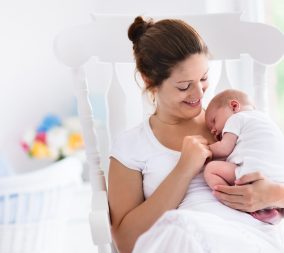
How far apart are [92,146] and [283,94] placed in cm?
109

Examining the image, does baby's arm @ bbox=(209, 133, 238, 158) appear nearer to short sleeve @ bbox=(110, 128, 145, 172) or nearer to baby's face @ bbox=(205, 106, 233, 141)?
baby's face @ bbox=(205, 106, 233, 141)

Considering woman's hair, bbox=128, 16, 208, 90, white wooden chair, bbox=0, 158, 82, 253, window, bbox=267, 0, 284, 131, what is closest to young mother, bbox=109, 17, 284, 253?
woman's hair, bbox=128, 16, 208, 90

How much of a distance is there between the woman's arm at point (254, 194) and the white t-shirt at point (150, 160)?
78 mm

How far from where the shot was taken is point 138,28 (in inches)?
55.9

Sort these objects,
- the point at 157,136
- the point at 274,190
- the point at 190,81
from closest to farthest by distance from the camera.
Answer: the point at 274,190 < the point at 190,81 < the point at 157,136

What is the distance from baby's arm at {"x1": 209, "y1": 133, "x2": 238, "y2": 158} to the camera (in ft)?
4.40

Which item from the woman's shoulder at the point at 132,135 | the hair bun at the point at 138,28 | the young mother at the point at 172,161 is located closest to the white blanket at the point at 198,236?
the young mother at the point at 172,161

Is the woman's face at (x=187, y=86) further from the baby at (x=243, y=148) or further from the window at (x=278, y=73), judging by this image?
the window at (x=278, y=73)

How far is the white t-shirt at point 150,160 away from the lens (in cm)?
136

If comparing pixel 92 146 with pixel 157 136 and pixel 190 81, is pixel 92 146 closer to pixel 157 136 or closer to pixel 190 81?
pixel 157 136

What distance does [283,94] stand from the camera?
2.31 metres

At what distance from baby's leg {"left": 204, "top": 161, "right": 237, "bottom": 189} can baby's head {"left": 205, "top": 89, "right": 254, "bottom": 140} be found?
0.41 ft

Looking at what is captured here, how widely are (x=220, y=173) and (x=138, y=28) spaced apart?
41 cm

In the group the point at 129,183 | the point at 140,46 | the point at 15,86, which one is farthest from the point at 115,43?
the point at 15,86
